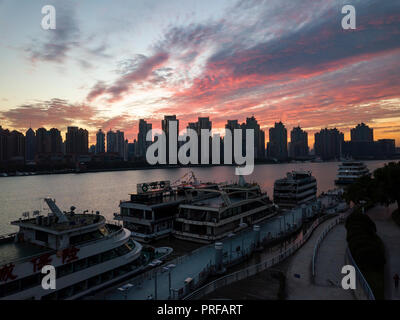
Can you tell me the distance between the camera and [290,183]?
73.9 m

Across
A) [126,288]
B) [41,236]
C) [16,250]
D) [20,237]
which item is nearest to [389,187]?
[126,288]

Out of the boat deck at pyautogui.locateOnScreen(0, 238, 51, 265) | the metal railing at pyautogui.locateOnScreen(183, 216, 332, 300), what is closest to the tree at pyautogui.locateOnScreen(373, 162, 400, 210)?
the metal railing at pyautogui.locateOnScreen(183, 216, 332, 300)

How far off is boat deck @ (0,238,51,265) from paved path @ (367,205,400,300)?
27082 millimetres

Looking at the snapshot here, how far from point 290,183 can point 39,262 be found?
214 ft

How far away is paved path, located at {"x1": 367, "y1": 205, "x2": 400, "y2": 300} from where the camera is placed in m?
21.0

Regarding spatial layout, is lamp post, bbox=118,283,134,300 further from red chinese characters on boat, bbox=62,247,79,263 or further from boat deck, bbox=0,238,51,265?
boat deck, bbox=0,238,51,265

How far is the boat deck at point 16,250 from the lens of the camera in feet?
68.4

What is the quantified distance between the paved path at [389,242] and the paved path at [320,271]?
337cm

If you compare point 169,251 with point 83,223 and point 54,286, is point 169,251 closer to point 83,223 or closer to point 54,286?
point 83,223

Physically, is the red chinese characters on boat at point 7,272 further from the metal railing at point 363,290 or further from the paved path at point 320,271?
the metal railing at point 363,290

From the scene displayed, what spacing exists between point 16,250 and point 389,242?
3939cm

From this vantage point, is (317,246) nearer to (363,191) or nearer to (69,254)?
(363,191)

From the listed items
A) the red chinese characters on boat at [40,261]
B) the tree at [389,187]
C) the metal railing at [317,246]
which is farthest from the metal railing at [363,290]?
the tree at [389,187]
